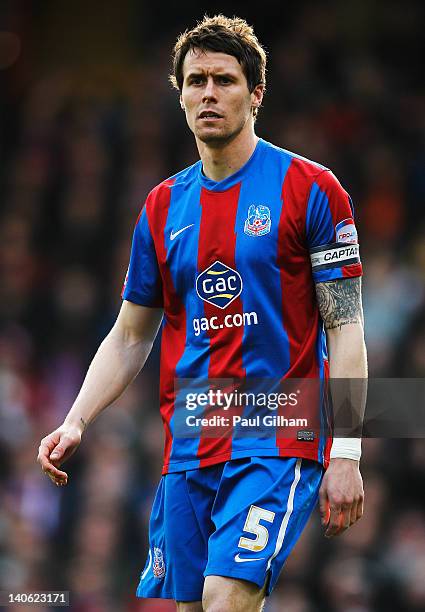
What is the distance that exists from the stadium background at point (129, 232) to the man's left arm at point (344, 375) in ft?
13.6

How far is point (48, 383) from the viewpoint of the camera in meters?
10.0

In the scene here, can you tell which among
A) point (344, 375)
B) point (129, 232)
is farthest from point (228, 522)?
point (129, 232)

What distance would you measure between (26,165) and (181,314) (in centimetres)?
702

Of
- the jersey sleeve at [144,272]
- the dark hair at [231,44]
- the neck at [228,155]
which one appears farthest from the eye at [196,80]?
the jersey sleeve at [144,272]

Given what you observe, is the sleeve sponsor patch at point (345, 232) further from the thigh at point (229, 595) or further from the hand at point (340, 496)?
the thigh at point (229, 595)

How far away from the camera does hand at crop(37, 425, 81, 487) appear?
4414 millimetres

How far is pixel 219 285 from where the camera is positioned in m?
4.51

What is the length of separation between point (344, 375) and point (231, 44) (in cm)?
135

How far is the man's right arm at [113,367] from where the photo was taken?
15.2 ft

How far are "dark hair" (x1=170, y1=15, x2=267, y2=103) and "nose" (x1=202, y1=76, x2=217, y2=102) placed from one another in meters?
0.15

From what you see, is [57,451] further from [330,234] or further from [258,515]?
[330,234]

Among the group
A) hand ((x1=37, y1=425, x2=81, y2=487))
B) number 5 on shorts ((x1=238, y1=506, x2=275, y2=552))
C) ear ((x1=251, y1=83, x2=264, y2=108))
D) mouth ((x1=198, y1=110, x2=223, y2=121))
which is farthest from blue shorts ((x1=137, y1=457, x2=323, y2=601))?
ear ((x1=251, y1=83, x2=264, y2=108))

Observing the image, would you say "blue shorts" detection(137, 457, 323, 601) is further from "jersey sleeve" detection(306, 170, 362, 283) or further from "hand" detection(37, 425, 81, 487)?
"jersey sleeve" detection(306, 170, 362, 283)

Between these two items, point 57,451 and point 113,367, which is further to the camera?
point 113,367
